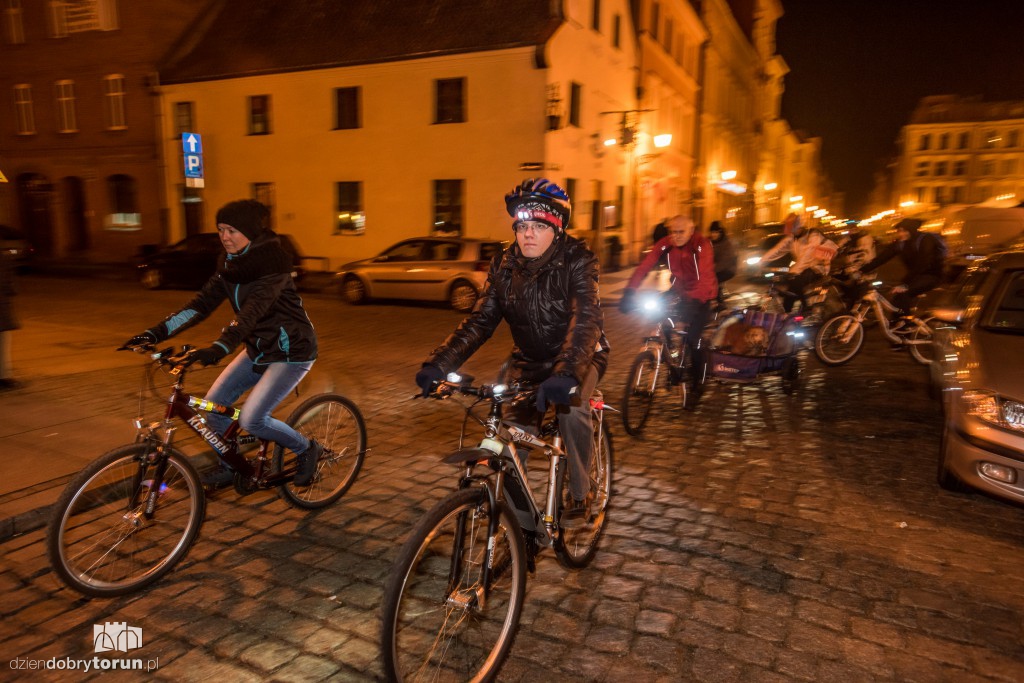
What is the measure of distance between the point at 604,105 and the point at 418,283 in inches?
491

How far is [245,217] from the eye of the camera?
4102 millimetres

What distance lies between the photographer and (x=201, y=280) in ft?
59.2

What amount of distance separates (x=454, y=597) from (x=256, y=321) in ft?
6.97

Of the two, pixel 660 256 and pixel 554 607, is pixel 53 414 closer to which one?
pixel 554 607

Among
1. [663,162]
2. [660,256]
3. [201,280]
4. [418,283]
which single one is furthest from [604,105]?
[660,256]

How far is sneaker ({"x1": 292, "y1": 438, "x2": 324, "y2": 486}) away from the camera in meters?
4.55

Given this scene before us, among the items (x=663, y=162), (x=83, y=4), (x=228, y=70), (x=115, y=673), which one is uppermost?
(x=83, y=4)

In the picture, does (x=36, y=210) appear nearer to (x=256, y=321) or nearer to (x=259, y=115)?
(x=259, y=115)

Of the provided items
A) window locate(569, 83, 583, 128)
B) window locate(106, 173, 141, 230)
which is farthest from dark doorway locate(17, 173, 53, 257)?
window locate(569, 83, 583, 128)

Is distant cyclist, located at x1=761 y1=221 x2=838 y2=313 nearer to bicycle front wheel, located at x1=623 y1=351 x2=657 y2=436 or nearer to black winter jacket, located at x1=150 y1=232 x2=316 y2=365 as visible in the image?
bicycle front wheel, located at x1=623 y1=351 x2=657 y2=436

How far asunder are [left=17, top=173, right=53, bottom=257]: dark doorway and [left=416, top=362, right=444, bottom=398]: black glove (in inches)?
1251

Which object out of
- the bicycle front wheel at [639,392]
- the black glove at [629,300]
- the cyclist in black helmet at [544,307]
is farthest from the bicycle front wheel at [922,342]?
the cyclist in black helmet at [544,307]

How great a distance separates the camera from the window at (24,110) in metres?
28.1

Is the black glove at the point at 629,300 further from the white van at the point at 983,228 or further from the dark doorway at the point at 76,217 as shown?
the dark doorway at the point at 76,217
